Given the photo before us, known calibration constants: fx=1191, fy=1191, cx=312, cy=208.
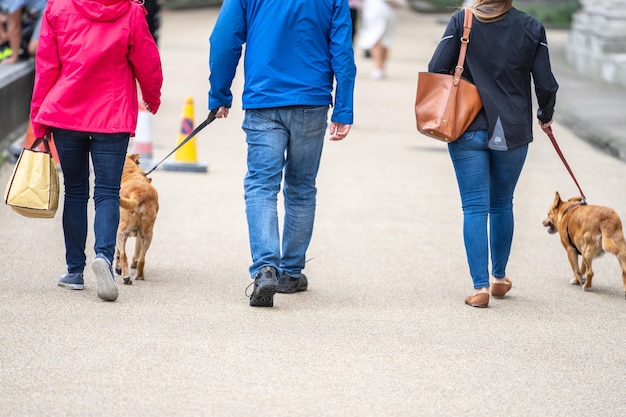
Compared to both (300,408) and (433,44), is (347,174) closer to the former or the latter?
(300,408)

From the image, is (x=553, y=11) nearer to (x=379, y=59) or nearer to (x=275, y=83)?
(x=379, y=59)

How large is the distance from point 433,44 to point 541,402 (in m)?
27.1

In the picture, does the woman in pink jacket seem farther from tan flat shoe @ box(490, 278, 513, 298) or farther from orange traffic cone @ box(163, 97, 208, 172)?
orange traffic cone @ box(163, 97, 208, 172)

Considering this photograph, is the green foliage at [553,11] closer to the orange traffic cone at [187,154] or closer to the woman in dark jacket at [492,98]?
the orange traffic cone at [187,154]

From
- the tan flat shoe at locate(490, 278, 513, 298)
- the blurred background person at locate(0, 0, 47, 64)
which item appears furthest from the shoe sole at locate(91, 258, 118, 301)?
the blurred background person at locate(0, 0, 47, 64)

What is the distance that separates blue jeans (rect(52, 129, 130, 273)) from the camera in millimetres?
6594

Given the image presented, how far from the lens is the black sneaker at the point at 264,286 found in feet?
21.4

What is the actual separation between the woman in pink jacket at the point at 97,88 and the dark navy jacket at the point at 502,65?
1.70m

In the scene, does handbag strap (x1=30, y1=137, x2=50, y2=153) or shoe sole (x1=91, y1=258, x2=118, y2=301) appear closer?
shoe sole (x1=91, y1=258, x2=118, y2=301)

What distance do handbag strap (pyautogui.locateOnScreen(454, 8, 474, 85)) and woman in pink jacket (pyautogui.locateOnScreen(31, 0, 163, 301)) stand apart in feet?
5.55

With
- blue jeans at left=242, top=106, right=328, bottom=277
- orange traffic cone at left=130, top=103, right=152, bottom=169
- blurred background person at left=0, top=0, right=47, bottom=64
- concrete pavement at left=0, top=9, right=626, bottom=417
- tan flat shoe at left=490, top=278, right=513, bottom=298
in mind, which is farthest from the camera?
blurred background person at left=0, top=0, right=47, bottom=64

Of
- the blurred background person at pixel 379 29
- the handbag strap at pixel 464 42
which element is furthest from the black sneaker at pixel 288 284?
the blurred background person at pixel 379 29

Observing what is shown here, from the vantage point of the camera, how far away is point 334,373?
5441 millimetres

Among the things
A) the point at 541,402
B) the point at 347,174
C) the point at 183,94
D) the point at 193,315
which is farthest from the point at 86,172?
the point at 183,94
